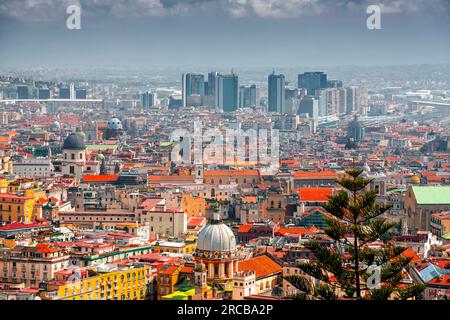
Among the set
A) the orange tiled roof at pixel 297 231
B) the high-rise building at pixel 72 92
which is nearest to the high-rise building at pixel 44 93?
the high-rise building at pixel 72 92

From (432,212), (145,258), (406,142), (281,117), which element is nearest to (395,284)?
(145,258)

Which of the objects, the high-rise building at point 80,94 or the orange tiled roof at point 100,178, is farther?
the high-rise building at point 80,94

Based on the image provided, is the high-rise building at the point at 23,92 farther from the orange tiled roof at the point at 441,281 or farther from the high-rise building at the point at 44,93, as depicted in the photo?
the orange tiled roof at the point at 441,281

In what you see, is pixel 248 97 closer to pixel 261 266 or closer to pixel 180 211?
pixel 180 211

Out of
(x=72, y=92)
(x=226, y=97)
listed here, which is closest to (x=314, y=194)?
(x=72, y=92)

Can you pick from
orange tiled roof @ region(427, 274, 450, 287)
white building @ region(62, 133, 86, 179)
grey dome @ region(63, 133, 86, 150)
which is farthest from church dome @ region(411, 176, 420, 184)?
orange tiled roof @ region(427, 274, 450, 287)

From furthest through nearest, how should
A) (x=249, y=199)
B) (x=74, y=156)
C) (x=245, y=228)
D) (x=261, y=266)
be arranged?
(x=74, y=156) < (x=249, y=199) < (x=245, y=228) < (x=261, y=266)
